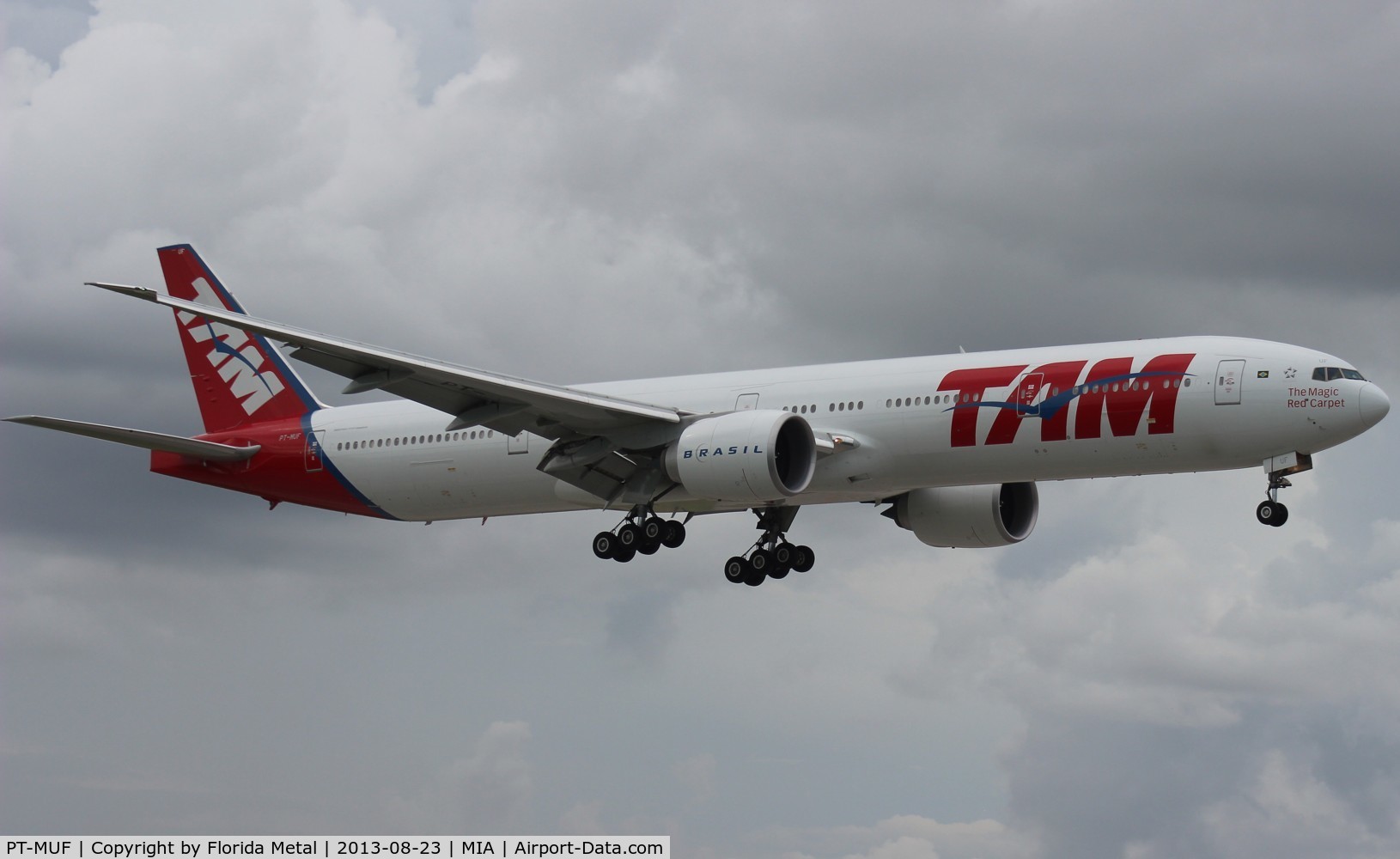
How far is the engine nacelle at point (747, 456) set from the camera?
122ft

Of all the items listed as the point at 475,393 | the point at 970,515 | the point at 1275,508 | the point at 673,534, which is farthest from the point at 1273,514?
the point at 475,393

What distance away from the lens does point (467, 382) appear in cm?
3788

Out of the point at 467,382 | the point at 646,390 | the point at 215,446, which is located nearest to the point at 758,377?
the point at 646,390

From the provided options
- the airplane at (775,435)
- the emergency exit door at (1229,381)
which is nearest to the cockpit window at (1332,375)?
the airplane at (775,435)

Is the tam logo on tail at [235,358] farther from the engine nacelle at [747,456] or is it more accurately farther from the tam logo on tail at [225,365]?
the engine nacelle at [747,456]

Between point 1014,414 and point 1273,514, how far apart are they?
19.1 ft

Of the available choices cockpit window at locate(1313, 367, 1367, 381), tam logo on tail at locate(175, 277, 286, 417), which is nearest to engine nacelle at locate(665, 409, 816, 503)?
cockpit window at locate(1313, 367, 1367, 381)

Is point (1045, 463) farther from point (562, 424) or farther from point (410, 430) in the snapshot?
point (410, 430)

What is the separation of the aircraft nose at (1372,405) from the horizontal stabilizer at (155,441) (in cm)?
2899

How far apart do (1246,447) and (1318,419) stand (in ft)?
5.09

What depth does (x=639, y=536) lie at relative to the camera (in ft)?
136

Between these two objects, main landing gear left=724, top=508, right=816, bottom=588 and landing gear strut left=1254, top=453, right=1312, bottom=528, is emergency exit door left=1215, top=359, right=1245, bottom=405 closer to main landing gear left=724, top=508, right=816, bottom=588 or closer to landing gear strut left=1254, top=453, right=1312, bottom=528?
landing gear strut left=1254, top=453, right=1312, bottom=528

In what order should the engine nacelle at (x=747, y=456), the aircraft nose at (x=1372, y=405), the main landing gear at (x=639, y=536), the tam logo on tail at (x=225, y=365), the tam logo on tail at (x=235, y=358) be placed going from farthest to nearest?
1. the tam logo on tail at (x=235, y=358)
2. the tam logo on tail at (x=225, y=365)
3. the main landing gear at (x=639, y=536)
4. the engine nacelle at (x=747, y=456)
5. the aircraft nose at (x=1372, y=405)

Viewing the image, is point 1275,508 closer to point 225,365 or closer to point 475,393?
point 475,393
